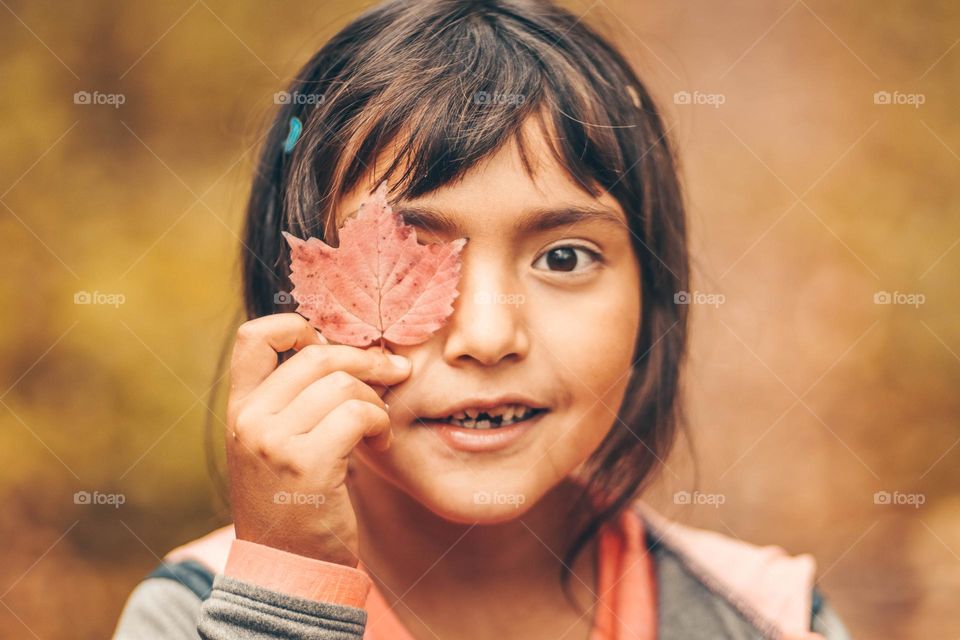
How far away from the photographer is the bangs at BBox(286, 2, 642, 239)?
1.48 m

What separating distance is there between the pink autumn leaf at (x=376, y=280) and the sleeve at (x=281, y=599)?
0.39m

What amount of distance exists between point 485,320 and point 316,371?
1.00 feet

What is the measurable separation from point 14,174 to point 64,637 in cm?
149

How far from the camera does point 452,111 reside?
1502 millimetres

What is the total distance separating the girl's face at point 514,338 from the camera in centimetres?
146

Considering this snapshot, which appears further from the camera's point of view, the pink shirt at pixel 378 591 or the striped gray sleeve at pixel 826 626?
the striped gray sleeve at pixel 826 626

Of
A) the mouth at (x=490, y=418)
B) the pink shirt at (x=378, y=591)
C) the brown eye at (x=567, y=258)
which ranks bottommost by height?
the pink shirt at (x=378, y=591)

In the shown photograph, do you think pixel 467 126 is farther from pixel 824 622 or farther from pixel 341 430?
pixel 824 622

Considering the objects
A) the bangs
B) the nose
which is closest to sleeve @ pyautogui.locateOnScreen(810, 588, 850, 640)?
the nose

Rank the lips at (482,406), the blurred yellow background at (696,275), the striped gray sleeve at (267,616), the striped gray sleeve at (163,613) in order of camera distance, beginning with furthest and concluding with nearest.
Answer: the blurred yellow background at (696,275)
the striped gray sleeve at (163,613)
the lips at (482,406)
the striped gray sleeve at (267,616)

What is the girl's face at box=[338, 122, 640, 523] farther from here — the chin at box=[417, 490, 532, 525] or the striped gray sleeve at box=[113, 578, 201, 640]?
the striped gray sleeve at box=[113, 578, 201, 640]

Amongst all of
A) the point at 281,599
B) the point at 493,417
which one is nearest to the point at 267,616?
the point at 281,599

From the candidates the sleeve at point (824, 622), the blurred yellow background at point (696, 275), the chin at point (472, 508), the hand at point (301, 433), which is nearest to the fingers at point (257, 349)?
the hand at point (301, 433)

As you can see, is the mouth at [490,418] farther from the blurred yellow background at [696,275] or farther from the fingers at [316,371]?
the blurred yellow background at [696,275]
